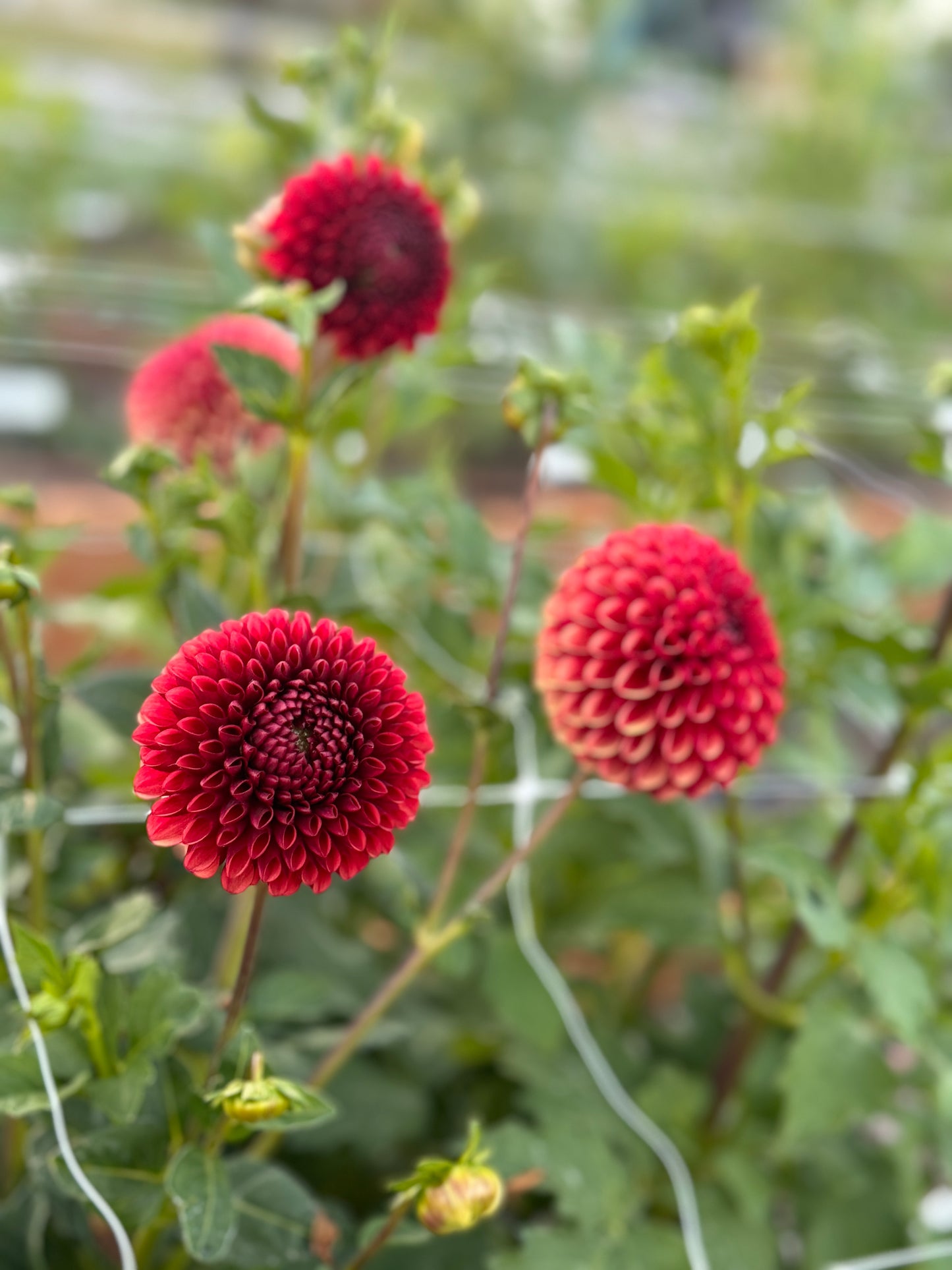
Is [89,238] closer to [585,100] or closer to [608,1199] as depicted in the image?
[585,100]

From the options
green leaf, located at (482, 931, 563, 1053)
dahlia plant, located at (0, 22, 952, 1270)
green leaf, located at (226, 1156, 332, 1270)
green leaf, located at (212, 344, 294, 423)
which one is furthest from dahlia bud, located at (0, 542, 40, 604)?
green leaf, located at (482, 931, 563, 1053)

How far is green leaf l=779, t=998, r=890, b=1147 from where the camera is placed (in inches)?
19.7

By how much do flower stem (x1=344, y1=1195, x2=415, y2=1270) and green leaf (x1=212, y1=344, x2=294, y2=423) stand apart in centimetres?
27

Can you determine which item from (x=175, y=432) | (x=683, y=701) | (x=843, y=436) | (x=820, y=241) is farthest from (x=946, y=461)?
(x=820, y=241)

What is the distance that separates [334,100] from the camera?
0.58 m

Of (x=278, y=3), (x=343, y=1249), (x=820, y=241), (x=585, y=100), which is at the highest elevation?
(x=278, y=3)

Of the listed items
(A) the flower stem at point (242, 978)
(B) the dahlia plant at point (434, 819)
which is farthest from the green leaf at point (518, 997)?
(A) the flower stem at point (242, 978)

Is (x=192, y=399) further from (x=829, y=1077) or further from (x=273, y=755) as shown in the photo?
(x=829, y=1077)

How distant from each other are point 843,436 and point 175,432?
161 centimetres

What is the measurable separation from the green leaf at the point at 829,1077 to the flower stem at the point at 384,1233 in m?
0.20

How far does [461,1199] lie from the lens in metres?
0.33

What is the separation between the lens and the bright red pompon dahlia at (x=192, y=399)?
499mm

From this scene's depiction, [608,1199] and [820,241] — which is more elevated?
[820,241]

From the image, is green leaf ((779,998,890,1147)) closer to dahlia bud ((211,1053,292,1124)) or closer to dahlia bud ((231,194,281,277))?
dahlia bud ((211,1053,292,1124))
